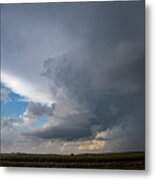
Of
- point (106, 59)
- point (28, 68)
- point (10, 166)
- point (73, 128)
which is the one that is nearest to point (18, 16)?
point (28, 68)

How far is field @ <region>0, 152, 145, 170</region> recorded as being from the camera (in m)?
1.56

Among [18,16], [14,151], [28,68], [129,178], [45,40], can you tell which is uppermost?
[18,16]

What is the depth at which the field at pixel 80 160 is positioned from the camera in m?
1.56

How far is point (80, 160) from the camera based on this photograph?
159 cm

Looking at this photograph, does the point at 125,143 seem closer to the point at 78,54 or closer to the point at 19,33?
the point at 78,54

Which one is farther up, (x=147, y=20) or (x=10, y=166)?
(x=147, y=20)

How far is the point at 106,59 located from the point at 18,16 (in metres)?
0.40

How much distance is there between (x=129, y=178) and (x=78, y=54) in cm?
53

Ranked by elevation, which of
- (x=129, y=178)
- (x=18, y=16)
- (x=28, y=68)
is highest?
(x=18, y=16)

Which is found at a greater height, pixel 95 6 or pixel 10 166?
pixel 95 6

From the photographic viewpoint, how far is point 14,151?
163 centimetres

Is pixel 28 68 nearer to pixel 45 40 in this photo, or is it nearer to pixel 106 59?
pixel 45 40

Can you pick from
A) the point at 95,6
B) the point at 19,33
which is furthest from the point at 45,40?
the point at 95,6

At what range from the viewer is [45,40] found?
5.35ft
